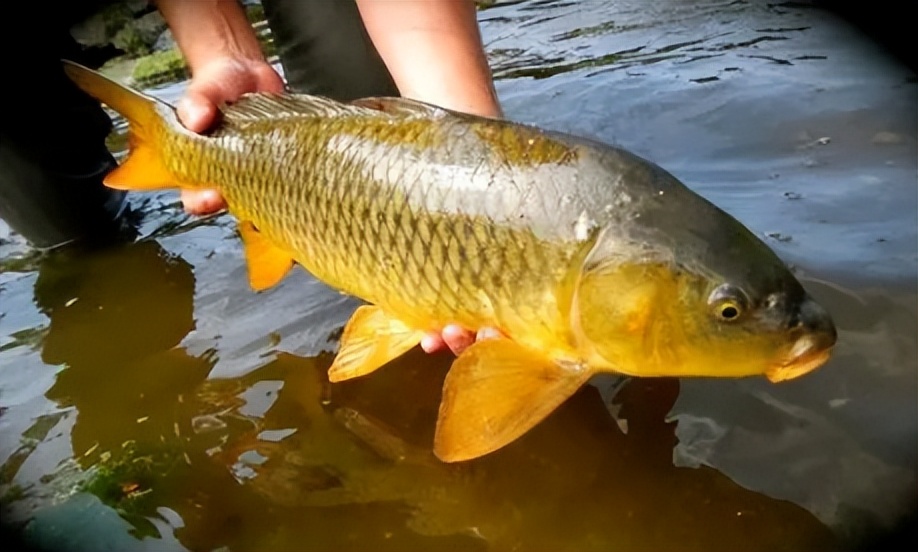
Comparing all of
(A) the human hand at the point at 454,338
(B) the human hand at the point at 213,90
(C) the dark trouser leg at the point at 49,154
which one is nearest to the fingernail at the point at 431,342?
(A) the human hand at the point at 454,338

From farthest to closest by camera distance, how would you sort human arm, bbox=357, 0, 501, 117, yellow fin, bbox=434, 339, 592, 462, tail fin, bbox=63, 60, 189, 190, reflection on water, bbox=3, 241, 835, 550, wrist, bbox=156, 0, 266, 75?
1. wrist, bbox=156, 0, 266, 75
2. tail fin, bbox=63, 60, 189, 190
3. human arm, bbox=357, 0, 501, 117
4. reflection on water, bbox=3, 241, 835, 550
5. yellow fin, bbox=434, 339, 592, 462

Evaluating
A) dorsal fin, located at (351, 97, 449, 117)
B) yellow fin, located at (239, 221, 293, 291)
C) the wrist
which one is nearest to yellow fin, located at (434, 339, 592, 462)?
dorsal fin, located at (351, 97, 449, 117)

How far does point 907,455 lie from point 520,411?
0.57 metres

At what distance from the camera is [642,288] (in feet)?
3.77

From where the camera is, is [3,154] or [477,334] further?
[3,154]

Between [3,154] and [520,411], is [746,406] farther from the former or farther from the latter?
[3,154]

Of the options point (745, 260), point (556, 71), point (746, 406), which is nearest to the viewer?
point (745, 260)

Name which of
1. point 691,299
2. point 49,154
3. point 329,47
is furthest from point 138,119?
point 691,299

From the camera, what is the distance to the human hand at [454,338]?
4.48ft

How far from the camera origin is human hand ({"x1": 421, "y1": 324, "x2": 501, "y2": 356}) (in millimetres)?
1365

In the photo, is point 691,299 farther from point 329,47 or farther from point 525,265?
point 329,47

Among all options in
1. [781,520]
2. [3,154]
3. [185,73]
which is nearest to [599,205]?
[781,520]

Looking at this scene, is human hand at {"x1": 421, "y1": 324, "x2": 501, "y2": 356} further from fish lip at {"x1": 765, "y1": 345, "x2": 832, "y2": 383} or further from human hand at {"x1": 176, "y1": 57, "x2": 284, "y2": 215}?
human hand at {"x1": 176, "y1": 57, "x2": 284, "y2": 215}

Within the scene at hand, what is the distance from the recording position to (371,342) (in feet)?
4.92
